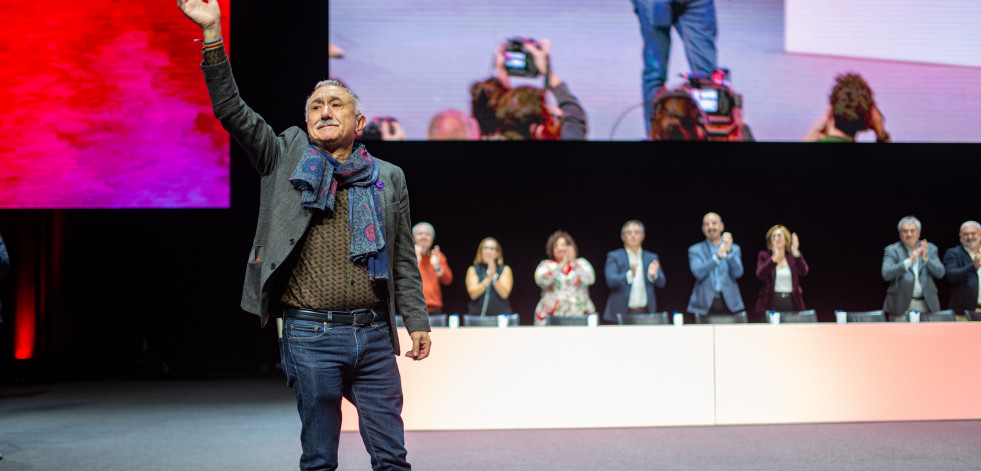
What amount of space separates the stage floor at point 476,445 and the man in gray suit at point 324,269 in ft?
4.94

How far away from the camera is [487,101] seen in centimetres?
572

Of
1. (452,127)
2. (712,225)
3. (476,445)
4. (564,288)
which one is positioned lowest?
(476,445)

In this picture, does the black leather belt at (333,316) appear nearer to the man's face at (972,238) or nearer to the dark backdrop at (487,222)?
the dark backdrop at (487,222)

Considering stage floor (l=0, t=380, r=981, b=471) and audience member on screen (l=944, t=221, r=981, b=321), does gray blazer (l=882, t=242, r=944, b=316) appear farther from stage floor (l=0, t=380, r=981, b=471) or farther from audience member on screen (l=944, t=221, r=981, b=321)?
stage floor (l=0, t=380, r=981, b=471)

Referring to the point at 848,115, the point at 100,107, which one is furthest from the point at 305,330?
the point at 848,115

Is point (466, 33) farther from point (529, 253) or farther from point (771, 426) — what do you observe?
point (771, 426)

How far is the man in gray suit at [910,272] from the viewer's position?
5023 mm

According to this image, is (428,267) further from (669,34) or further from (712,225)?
(669,34)

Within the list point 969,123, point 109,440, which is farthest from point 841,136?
point 109,440

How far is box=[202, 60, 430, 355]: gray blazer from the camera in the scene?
1.53 m

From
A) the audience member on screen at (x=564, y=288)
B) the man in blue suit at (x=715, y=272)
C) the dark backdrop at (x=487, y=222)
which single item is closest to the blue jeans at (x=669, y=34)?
the dark backdrop at (x=487, y=222)

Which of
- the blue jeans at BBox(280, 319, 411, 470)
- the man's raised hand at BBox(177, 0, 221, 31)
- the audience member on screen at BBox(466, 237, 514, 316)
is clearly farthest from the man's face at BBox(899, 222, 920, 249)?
the man's raised hand at BBox(177, 0, 221, 31)

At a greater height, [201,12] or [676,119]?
[676,119]

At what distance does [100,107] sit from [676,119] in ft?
13.0
